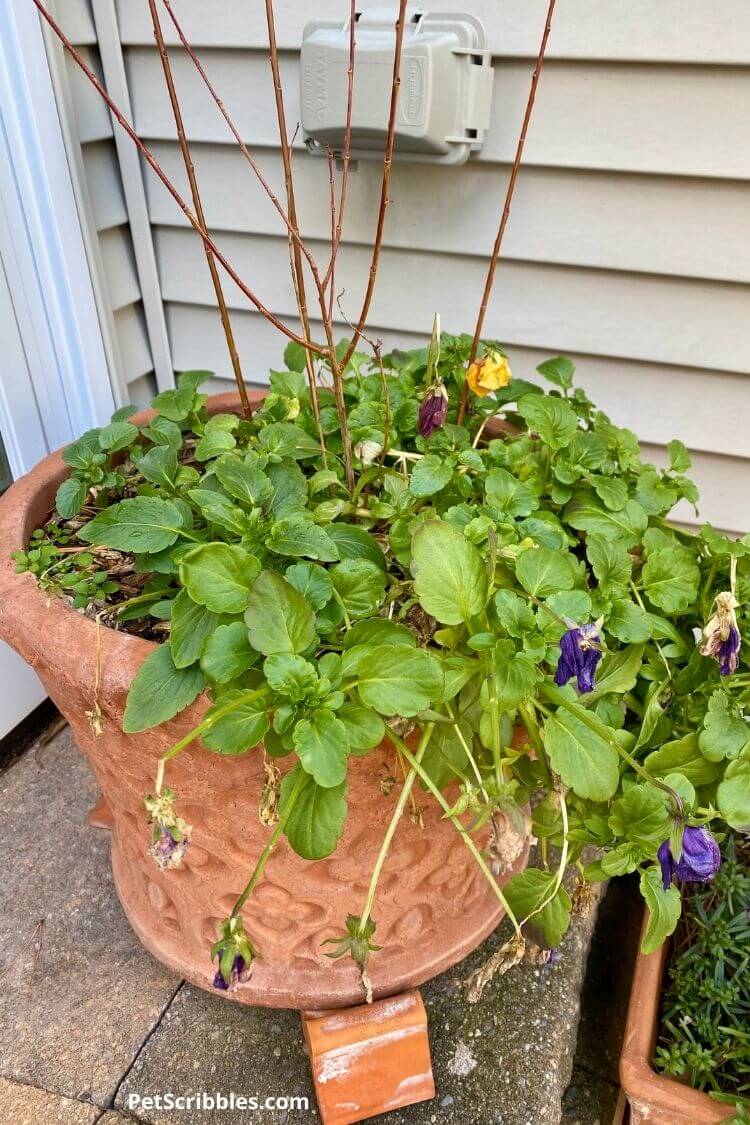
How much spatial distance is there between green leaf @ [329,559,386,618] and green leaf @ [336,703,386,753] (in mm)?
147

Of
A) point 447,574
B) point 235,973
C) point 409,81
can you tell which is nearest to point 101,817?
point 235,973

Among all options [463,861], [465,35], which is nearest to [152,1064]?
[463,861]

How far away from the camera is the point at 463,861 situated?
1134mm

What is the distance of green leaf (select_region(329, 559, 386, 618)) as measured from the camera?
927mm

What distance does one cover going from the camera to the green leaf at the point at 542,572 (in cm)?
90

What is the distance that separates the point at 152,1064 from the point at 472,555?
966 millimetres

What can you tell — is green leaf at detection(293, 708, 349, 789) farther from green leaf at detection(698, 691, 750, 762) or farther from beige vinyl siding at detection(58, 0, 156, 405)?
beige vinyl siding at detection(58, 0, 156, 405)

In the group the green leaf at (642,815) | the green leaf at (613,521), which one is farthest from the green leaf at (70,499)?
the green leaf at (642,815)

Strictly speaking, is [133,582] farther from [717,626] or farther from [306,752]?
[717,626]

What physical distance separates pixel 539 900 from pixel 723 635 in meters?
0.37

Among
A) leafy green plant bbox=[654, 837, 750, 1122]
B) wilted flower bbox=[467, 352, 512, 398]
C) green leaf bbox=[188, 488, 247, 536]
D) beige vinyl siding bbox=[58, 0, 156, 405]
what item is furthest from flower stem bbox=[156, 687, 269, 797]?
beige vinyl siding bbox=[58, 0, 156, 405]

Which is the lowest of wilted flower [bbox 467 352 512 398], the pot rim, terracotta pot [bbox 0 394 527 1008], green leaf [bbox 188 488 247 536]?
terracotta pot [bbox 0 394 527 1008]

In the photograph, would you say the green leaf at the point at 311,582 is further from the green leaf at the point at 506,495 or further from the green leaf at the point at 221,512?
the green leaf at the point at 506,495

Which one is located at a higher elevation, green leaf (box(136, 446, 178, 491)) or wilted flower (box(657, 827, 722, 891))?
green leaf (box(136, 446, 178, 491))
